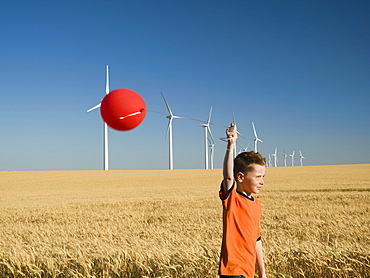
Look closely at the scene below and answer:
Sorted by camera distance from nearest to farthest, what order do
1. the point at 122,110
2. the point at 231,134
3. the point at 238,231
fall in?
1. the point at 231,134
2. the point at 238,231
3. the point at 122,110

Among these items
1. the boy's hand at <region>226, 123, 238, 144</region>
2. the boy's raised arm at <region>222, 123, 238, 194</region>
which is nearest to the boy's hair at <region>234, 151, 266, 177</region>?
the boy's raised arm at <region>222, 123, 238, 194</region>

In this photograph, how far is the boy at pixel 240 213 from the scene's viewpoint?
152 inches

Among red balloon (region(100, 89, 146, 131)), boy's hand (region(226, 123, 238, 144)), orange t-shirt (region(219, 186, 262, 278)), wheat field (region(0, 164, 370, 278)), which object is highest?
red balloon (region(100, 89, 146, 131))

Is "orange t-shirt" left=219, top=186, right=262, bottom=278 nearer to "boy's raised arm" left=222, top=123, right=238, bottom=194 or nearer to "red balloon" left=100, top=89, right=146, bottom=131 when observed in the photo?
"boy's raised arm" left=222, top=123, right=238, bottom=194

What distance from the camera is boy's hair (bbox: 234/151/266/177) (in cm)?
398

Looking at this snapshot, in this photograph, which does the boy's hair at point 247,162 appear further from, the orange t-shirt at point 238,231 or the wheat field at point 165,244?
the wheat field at point 165,244

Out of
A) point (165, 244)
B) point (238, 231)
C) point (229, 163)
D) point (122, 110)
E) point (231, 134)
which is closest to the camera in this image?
point (231, 134)

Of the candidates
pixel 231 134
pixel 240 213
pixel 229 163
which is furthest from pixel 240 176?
pixel 231 134

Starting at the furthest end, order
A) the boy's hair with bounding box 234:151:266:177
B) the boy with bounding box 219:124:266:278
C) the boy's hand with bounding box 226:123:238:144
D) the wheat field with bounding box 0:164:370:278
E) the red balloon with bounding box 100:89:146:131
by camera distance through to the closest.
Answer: the wheat field with bounding box 0:164:370:278
the red balloon with bounding box 100:89:146:131
the boy's hair with bounding box 234:151:266:177
the boy with bounding box 219:124:266:278
the boy's hand with bounding box 226:123:238:144

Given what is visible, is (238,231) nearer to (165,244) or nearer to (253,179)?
(253,179)

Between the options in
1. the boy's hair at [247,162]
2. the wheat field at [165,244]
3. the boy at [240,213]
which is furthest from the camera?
the wheat field at [165,244]

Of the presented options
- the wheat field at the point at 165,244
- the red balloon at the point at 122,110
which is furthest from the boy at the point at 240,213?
the wheat field at the point at 165,244

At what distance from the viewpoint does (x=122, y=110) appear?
446 centimetres

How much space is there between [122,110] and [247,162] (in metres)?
1.58
